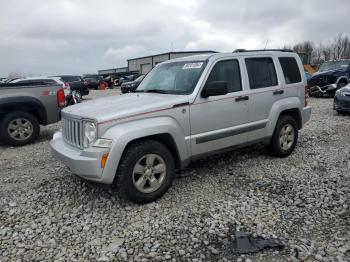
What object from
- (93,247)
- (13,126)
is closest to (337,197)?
(93,247)

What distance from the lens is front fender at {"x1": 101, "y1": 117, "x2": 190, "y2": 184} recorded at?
12.4ft

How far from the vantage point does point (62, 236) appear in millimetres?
3564

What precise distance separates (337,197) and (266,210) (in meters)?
1.03

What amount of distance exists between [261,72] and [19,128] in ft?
18.2

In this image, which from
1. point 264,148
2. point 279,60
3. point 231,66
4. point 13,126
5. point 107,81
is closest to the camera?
point 231,66

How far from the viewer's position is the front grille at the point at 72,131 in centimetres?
408

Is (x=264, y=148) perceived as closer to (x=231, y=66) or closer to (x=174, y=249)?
(x=231, y=66)

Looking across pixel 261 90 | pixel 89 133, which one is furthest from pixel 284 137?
pixel 89 133

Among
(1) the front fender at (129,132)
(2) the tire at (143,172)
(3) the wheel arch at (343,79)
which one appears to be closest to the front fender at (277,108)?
(1) the front fender at (129,132)

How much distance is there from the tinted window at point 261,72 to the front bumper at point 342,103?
549cm

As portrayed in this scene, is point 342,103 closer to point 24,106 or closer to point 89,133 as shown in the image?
point 89,133

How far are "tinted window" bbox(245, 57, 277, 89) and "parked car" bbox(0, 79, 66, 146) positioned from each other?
15.5 ft

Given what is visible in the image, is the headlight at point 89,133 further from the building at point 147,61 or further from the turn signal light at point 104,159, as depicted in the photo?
the building at point 147,61

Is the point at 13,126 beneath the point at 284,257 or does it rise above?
above
